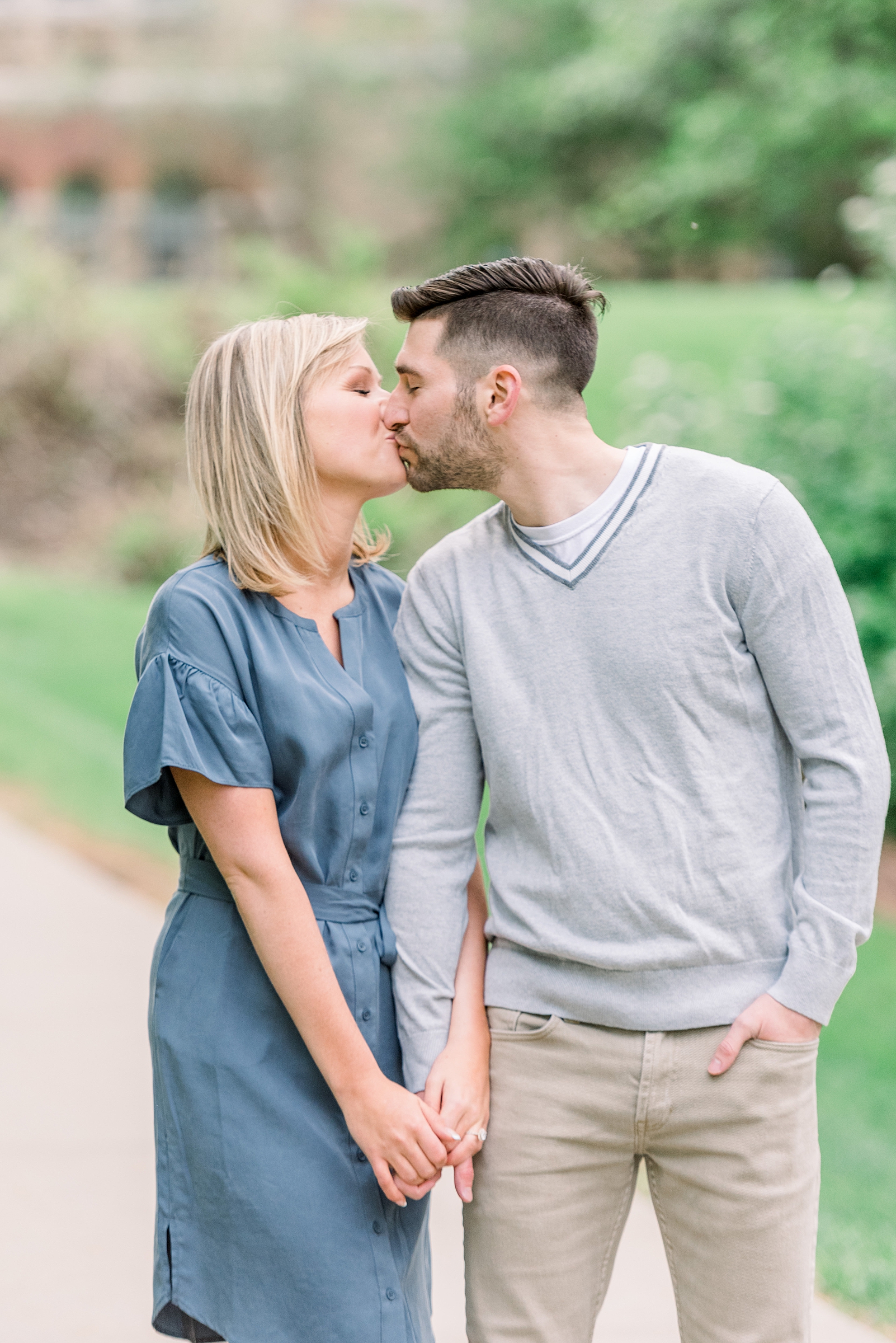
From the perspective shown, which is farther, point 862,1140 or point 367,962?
point 862,1140

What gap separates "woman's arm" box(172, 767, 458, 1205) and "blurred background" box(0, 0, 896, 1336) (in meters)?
0.65

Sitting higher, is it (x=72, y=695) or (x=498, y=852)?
(x=498, y=852)

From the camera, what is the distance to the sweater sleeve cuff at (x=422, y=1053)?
2266mm

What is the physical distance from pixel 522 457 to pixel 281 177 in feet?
88.7

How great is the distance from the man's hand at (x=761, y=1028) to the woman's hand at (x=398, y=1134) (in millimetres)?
441

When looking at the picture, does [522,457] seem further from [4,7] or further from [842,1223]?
[4,7]

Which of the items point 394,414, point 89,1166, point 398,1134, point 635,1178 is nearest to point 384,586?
point 394,414

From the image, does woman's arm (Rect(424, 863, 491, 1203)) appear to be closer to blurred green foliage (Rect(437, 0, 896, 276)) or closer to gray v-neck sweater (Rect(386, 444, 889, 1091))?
gray v-neck sweater (Rect(386, 444, 889, 1091))

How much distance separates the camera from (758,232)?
19.4 meters

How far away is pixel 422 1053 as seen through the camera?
2.27 m

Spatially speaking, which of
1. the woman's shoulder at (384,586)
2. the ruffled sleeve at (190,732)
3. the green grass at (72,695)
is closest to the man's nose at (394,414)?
the woman's shoulder at (384,586)

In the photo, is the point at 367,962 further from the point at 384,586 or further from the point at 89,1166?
the point at 89,1166

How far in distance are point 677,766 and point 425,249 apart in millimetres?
24703

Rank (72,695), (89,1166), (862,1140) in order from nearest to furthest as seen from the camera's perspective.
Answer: (89,1166)
(862,1140)
(72,695)
